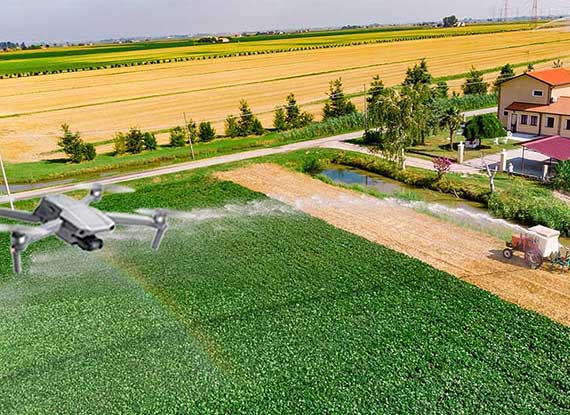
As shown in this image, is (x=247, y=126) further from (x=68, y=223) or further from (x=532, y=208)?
(x=68, y=223)

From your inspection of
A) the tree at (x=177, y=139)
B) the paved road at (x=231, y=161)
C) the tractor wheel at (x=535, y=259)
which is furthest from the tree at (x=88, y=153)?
the tractor wheel at (x=535, y=259)

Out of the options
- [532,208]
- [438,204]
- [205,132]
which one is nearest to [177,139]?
[205,132]

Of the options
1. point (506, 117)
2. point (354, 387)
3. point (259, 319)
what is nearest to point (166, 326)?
point (259, 319)

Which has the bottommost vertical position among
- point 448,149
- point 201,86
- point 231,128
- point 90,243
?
point 448,149

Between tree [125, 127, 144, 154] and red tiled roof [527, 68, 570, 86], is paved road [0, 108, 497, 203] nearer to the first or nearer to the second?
tree [125, 127, 144, 154]

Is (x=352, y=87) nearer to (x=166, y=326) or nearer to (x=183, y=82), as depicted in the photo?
(x=183, y=82)

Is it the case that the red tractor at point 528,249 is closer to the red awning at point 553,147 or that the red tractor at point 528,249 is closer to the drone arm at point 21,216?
the red awning at point 553,147

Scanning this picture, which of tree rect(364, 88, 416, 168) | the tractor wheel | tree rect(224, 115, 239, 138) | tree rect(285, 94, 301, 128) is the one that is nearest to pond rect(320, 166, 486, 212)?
tree rect(364, 88, 416, 168)
